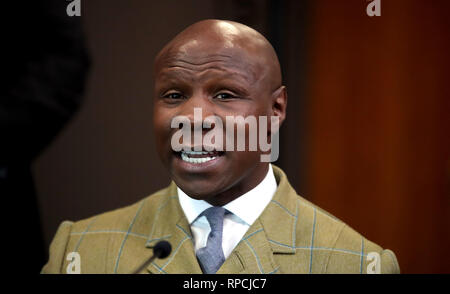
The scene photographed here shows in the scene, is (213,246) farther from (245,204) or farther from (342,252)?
(342,252)

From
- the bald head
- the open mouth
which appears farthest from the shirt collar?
Result: the bald head

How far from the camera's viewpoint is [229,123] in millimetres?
1256

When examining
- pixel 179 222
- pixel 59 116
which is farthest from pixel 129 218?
pixel 59 116

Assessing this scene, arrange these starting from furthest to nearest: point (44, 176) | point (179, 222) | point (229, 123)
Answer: point (44, 176) < point (179, 222) < point (229, 123)

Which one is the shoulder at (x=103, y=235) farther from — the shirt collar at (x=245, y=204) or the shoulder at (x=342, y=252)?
the shoulder at (x=342, y=252)

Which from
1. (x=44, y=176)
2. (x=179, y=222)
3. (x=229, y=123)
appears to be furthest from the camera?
(x=44, y=176)

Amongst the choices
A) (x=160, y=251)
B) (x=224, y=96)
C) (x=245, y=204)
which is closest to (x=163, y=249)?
(x=160, y=251)

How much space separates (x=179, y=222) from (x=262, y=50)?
42cm

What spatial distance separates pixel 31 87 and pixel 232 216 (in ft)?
1.68

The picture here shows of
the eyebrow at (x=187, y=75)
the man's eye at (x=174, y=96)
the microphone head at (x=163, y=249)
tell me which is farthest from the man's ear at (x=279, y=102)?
A: the microphone head at (x=163, y=249)

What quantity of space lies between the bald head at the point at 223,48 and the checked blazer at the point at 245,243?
291 millimetres

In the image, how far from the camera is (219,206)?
1363 mm

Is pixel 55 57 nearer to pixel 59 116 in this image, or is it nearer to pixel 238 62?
pixel 59 116

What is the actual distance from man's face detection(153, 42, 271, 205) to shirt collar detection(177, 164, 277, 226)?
0.25 feet
